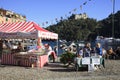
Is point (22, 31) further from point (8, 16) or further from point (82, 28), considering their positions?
point (82, 28)

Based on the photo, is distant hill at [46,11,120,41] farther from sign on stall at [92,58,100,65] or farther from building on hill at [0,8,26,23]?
sign on stall at [92,58,100,65]

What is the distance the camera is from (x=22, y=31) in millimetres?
19469

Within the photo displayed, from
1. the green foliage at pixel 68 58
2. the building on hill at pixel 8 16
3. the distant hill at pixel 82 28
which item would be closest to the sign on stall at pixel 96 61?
the green foliage at pixel 68 58

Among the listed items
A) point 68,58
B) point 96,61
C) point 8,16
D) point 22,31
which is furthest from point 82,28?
point 96,61

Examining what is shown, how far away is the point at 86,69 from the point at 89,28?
296ft

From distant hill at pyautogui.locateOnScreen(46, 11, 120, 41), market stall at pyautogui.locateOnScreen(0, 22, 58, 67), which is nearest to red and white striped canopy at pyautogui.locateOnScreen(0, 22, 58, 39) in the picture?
market stall at pyautogui.locateOnScreen(0, 22, 58, 67)

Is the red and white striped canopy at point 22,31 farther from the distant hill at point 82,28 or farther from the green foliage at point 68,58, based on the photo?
the distant hill at point 82,28

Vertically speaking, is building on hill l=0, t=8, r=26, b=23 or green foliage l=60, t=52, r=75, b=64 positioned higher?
building on hill l=0, t=8, r=26, b=23

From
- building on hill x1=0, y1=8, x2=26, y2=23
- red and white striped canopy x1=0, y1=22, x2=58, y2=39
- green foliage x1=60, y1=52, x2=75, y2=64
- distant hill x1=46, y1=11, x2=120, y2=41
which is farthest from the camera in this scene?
distant hill x1=46, y1=11, x2=120, y2=41

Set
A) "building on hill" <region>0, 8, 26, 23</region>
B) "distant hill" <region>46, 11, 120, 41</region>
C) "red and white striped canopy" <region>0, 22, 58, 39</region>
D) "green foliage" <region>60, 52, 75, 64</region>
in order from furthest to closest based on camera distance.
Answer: "distant hill" <region>46, 11, 120, 41</region> → "building on hill" <region>0, 8, 26, 23</region> → "green foliage" <region>60, 52, 75, 64</region> → "red and white striped canopy" <region>0, 22, 58, 39</region>

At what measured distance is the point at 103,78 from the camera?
1364 centimetres

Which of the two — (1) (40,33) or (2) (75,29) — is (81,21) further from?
(1) (40,33)

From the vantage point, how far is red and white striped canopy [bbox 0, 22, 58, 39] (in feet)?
61.6

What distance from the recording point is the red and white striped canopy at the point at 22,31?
18769mm
